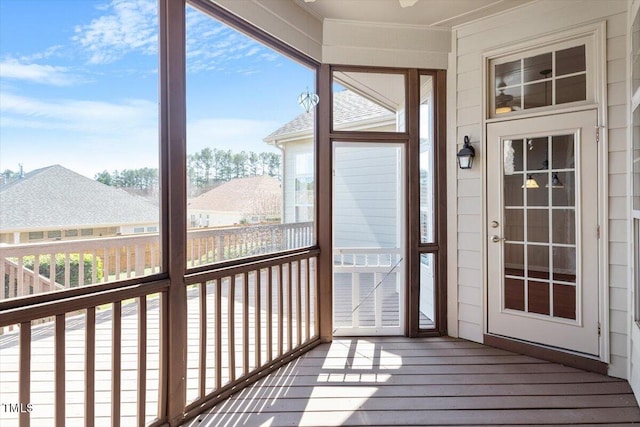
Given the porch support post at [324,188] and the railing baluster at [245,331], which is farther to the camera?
the porch support post at [324,188]

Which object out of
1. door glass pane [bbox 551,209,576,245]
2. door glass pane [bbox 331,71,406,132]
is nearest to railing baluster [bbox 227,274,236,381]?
door glass pane [bbox 331,71,406,132]

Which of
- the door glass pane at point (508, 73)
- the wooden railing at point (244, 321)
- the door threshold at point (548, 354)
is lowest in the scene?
the door threshold at point (548, 354)

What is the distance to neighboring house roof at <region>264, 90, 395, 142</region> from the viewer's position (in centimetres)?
338

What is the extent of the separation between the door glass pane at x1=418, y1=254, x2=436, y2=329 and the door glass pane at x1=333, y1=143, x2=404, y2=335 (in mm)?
296

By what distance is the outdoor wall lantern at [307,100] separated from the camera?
10.6 ft

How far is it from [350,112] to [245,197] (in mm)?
1409

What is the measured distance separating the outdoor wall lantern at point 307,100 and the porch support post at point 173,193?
1204mm

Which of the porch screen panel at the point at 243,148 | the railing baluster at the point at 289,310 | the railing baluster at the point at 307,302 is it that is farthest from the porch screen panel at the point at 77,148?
the railing baluster at the point at 307,302

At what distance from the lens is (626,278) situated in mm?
2719

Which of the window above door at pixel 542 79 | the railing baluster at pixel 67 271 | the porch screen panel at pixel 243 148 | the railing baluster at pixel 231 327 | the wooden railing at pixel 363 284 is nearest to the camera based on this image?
the railing baluster at pixel 67 271

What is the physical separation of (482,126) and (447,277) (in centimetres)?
145

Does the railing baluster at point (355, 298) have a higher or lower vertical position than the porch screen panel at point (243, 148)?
lower

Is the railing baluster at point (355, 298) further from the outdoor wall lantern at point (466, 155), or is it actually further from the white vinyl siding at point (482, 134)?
the outdoor wall lantern at point (466, 155)

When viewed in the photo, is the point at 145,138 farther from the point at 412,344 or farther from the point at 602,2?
the point at 602,2
